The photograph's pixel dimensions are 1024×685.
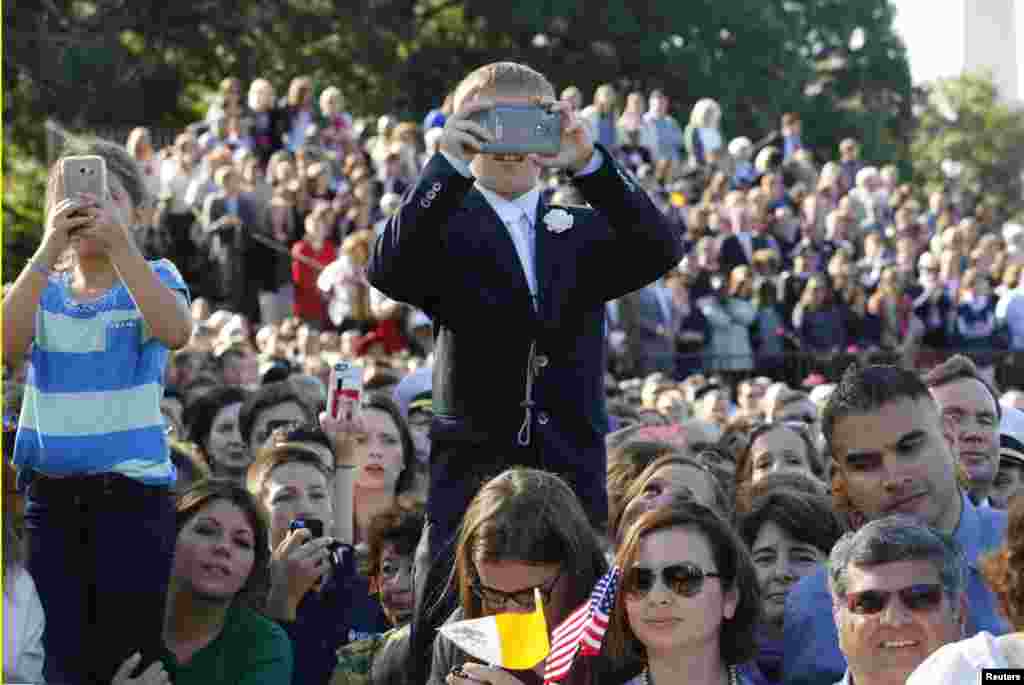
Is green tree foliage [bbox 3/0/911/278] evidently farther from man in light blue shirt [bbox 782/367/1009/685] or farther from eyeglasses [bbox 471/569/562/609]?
eyeglasses [bbox 471/569/562/609]

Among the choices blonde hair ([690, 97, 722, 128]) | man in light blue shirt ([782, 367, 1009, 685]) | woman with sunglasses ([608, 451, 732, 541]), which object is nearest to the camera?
man in light blue shirt ([782, 367, 1009, 685])

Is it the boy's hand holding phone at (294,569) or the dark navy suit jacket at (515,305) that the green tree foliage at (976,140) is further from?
the dark navy suit jacket at (515,305)

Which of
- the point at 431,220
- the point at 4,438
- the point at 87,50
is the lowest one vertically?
the point at 4,438

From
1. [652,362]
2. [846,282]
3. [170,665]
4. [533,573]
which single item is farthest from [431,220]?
[846,282]

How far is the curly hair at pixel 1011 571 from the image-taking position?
13.6 feet

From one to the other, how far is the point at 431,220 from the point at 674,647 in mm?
1229

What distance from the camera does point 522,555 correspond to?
215 inches

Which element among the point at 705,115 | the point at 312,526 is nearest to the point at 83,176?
the point at 312,526

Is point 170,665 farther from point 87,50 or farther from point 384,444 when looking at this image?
point 87,50

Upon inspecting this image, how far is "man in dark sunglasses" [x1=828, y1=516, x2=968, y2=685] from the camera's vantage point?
15.8 ft

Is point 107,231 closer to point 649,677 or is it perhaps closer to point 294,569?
point 294,569

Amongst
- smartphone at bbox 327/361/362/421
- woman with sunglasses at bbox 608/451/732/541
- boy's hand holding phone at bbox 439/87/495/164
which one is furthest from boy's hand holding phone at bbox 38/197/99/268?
woman with sunglasses at bbox 608/451/732/541

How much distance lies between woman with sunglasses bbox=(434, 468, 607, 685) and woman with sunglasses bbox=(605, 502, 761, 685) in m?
0.15

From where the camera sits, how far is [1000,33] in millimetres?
78562
